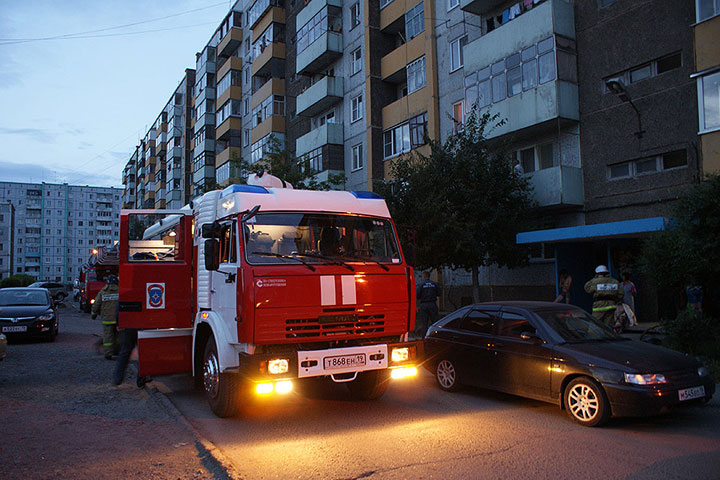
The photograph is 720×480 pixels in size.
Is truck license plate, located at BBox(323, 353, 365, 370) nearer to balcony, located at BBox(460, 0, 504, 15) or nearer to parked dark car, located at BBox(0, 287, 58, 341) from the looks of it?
parked dark car, located at BBox(0, 287, 58, 341)

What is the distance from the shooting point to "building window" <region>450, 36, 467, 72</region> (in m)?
23.9

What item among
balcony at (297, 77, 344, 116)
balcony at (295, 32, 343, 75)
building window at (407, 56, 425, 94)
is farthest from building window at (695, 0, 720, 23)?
balcony at (295, 32, 343, 75)

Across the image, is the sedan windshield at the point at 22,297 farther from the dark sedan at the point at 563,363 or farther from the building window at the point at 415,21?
the building window at the point at 415,21

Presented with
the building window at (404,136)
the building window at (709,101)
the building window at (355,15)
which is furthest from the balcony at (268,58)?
the building window at (709,101)

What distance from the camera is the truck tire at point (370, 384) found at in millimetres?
7453

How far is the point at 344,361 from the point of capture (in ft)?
20.4

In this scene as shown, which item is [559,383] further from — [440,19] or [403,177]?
[440,19]

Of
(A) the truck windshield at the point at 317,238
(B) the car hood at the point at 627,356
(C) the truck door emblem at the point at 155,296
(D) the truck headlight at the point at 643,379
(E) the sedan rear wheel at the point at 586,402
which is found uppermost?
(A) the truck windshield at the point at 317,238

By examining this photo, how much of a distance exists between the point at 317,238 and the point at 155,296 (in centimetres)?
286

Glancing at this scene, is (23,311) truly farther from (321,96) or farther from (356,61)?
(356,61)

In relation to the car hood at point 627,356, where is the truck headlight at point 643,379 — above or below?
below

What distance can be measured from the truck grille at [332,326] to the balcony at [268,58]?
35339 millimetres

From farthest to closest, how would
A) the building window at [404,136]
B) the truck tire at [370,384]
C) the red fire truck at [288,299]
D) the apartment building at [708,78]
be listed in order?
the building window at [404,136], the apartment building at [708,78], the truck tire at [370,384], the red fire truck at [288,299]

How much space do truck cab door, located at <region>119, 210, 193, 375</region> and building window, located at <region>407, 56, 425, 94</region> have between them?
19.8 meters
